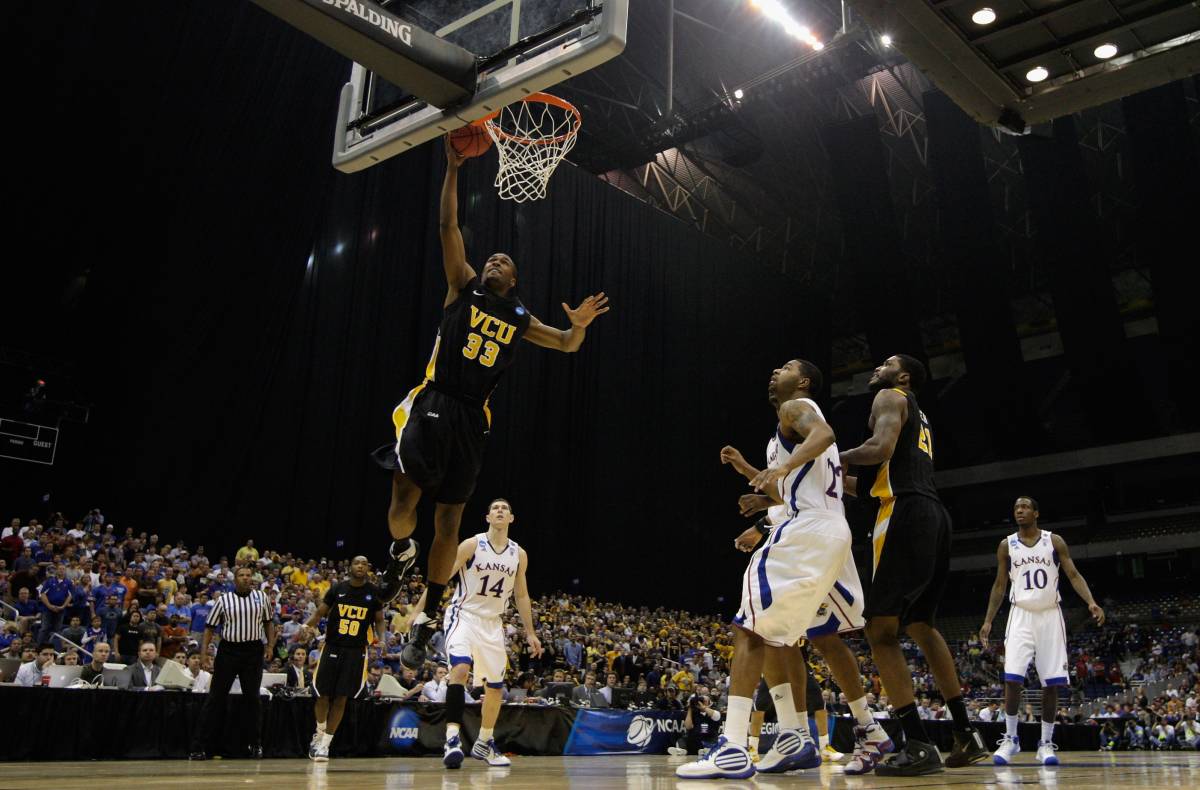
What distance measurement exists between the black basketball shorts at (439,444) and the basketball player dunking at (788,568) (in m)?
1.55

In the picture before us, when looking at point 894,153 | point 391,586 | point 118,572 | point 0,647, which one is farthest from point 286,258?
point 894,153

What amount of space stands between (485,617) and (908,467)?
3.83m

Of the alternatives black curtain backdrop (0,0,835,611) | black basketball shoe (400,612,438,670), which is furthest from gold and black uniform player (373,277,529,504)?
black curtain backdrop (0,0,835,611)

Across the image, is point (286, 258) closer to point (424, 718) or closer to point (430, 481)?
point (424, 718)

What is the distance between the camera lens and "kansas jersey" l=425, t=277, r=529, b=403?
202 inches

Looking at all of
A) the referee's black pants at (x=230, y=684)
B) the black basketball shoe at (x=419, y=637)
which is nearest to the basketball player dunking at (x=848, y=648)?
the black basketball shoe at (x=419, y=637)

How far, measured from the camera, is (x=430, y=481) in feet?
16.2

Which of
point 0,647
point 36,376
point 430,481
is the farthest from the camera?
point 36,376

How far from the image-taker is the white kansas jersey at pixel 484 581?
26.0ft

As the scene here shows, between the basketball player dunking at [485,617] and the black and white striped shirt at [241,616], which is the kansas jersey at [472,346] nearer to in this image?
the basketball player dunking at [485,617]

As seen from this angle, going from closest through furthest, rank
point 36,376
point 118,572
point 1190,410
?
point 118,572, point 36,376, point 1190,410

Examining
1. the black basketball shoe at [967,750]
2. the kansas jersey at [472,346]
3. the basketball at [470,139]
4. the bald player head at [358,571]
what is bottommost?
the black basketball shoe at [967,750]

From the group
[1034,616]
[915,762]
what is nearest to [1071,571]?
[1034,616]

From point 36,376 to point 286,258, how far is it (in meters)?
4.54
